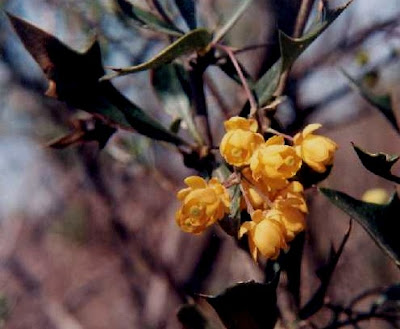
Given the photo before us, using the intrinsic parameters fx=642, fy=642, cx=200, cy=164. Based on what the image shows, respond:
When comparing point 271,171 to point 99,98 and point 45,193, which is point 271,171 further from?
point 45,193

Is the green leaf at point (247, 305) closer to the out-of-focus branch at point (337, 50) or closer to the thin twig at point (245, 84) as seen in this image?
the thin twig at point (245, 84)

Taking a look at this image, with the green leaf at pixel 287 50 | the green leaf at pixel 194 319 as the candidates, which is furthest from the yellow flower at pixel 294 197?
the green leaf at pixel 194 319

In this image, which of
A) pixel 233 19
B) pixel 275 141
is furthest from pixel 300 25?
pixel 275 141

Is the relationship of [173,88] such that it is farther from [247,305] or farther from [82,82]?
[247,305]

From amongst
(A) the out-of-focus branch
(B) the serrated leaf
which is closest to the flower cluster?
(B) the serrated leaf

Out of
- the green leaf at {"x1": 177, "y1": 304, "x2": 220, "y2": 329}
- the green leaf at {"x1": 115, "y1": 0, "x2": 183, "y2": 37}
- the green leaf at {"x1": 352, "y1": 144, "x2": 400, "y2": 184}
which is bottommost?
the green leaf at {"x1": 177, "y1": 304, "x2": 220, "y2": 329}

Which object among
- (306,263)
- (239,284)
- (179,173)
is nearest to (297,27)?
(239,284)

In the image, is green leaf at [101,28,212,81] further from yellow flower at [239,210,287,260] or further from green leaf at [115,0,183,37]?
yellow flower at [239,210,287,260]
